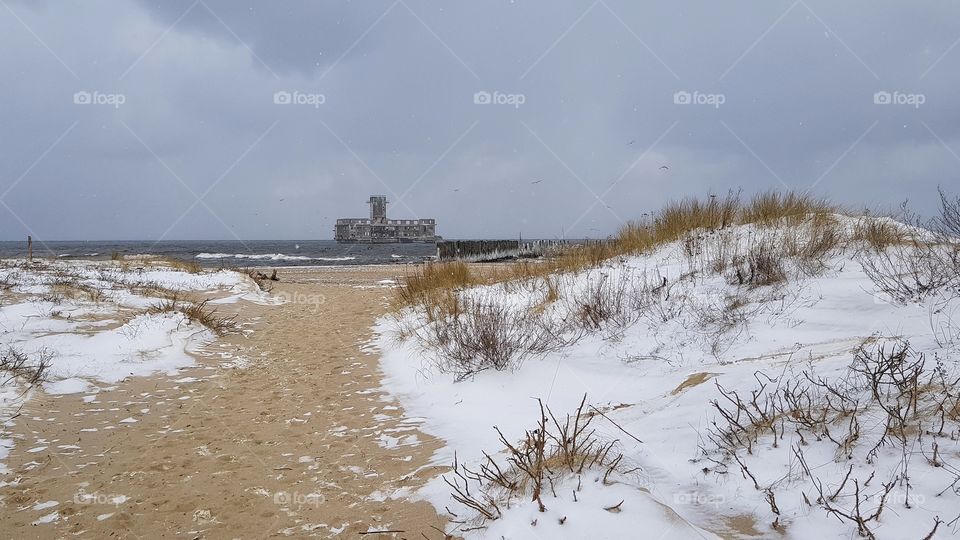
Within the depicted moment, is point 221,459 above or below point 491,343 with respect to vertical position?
below

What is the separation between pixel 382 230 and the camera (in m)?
74.2

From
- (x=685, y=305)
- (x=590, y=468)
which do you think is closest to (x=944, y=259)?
(x=685, y=305)

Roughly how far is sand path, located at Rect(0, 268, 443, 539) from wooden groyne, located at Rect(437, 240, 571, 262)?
23553 mm

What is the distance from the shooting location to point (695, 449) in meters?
2.73

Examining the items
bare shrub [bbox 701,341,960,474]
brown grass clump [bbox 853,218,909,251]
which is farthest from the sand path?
brown grass clump [bbox 853,218,909,251]

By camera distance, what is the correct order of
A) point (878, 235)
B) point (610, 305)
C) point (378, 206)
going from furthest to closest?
1. point (378, 206)
2. point (878, 235)
3. point (610, 305)

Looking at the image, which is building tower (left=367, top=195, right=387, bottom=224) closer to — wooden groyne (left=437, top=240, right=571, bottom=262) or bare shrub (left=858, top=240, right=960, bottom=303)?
wooden groyne (left=437, top=240, right=571, bottom=262)

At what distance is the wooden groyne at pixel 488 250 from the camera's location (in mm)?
29938

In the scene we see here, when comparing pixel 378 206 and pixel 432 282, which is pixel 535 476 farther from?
pixel 378 206

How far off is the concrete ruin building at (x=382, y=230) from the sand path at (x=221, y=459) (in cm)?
6732

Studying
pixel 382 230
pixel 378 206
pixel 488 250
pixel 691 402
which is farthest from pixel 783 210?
pixel 378 206

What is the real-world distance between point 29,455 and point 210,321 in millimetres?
4870

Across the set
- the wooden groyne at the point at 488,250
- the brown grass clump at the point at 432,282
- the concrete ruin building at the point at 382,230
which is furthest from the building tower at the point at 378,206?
the brown grass clump at the point at 432,282

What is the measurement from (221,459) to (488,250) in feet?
96.9
